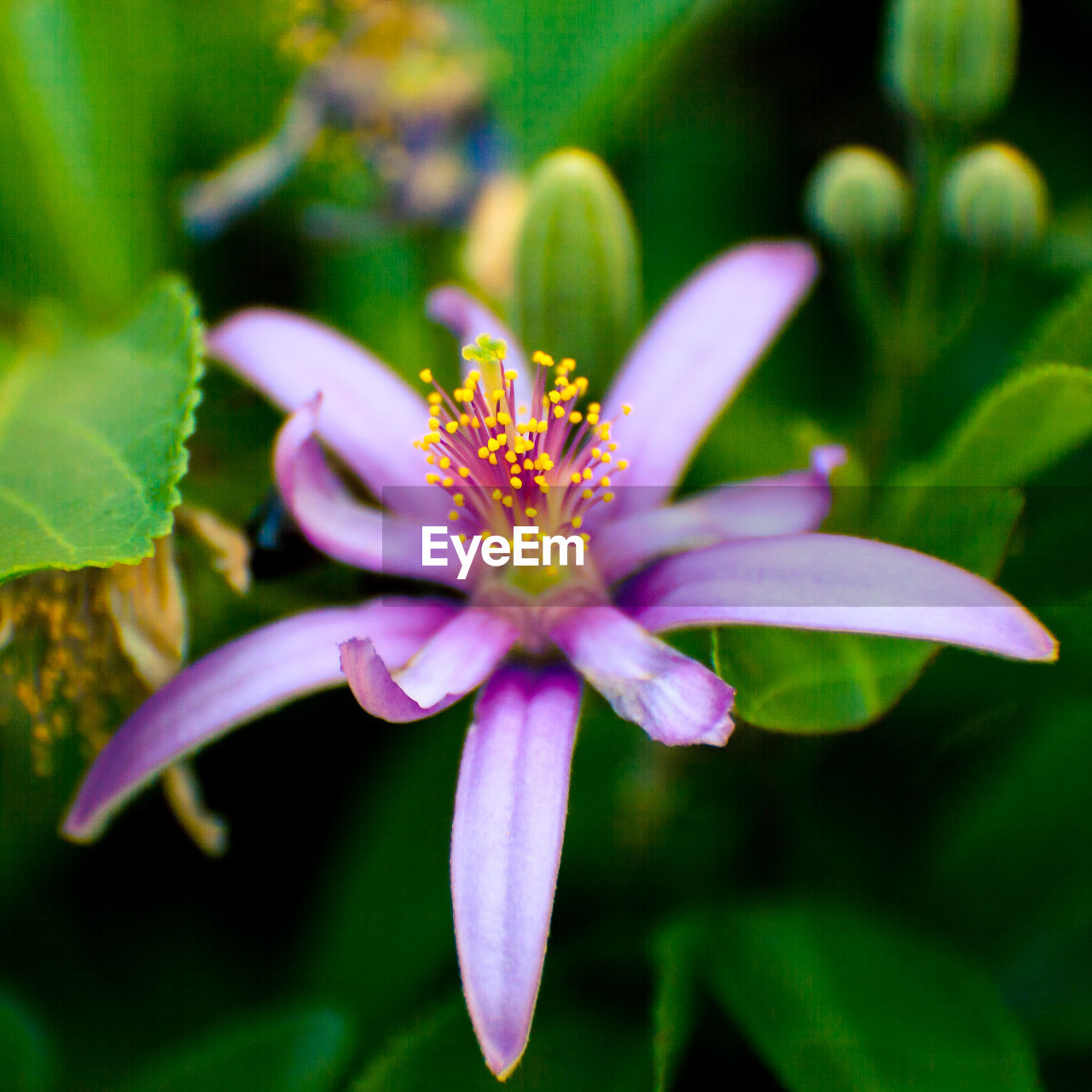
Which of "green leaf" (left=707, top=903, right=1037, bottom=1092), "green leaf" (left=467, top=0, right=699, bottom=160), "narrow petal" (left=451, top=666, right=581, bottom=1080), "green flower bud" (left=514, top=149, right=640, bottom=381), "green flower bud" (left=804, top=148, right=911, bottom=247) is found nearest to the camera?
"narrow petal" (left=451, top=666, right=581, bottom=1080)

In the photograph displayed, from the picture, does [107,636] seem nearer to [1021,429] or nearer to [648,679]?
[648,679]

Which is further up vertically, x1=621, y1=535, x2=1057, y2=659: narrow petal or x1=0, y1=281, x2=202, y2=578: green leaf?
x1=0, y1=281, x2=202, y2=578: green leaf

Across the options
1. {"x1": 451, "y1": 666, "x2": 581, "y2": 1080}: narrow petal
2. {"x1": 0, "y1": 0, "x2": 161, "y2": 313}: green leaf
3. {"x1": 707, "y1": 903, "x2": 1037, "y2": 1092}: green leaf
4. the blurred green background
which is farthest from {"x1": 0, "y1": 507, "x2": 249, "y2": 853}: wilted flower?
{"x1": 0, "y1": 0, "x2": 161, "y2": 313}: green leaf

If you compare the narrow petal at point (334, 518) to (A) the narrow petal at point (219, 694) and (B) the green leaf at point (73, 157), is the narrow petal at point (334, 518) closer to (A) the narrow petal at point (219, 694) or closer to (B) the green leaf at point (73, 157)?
(A) the narrow petal at point (219, 694)

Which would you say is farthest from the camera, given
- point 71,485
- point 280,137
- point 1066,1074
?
point 280,137

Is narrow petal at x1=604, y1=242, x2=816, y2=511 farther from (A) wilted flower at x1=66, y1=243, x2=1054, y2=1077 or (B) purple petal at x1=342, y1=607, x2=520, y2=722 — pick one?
(B) purple petal at x1=342, y1=607, x2=520, y2=722

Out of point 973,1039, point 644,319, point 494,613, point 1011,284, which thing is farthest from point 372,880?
point 1011,284

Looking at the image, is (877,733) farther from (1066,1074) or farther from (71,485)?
(71,485)
